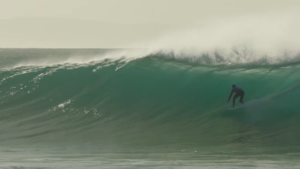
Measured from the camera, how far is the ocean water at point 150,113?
420 inches

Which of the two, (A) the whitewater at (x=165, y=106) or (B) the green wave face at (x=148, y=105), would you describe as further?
(B) the green wave face at (x=148, y=105)

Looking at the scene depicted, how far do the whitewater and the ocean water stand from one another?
28 mm

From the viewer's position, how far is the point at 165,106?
15.9m

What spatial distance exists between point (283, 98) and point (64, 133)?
6.11 m

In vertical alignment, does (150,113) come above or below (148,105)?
below

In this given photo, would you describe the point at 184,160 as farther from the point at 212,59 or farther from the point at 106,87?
the point at 212,59

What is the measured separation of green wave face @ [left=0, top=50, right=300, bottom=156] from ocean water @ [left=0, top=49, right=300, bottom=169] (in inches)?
1.1

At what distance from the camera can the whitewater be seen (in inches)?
431

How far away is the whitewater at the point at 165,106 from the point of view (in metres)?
10.9

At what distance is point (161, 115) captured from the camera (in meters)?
15.3

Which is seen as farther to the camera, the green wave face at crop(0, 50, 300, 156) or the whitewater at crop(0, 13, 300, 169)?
the green wave face at crop(0, 50, 300, 156)

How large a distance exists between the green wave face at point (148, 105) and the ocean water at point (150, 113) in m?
0.03

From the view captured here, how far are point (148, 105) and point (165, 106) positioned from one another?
21.2 inches

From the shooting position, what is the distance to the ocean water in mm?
10680
